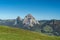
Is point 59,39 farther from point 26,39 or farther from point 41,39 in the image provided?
point 26,39

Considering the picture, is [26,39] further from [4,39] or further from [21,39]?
[4,39]

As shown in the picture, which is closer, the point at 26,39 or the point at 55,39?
the point at 26,39

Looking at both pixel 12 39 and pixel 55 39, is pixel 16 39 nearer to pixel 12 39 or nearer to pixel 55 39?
pixel 12 39

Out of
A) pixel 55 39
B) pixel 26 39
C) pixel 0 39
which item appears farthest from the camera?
pixel 55 39

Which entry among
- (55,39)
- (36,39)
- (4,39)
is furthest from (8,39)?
(55,39)

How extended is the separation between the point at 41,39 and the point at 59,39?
6.33 meters

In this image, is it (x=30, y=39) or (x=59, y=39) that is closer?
(x=30, y=39)

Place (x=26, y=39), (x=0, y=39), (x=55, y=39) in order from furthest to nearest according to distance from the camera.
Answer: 1. (x=55, y=39)
2. (x=26, y=39)
3. (x=0, y=39)

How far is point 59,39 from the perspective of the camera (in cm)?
4488

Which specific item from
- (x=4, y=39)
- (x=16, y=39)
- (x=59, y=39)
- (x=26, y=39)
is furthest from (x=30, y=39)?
(x=59, y=39)

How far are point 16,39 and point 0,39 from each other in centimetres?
396

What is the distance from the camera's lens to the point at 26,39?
129 ft

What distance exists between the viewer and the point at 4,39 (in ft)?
121

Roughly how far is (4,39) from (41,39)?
1012 cm
